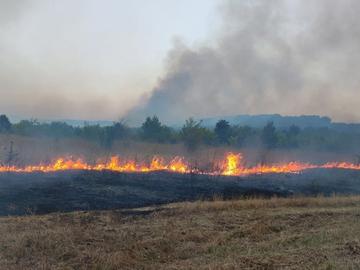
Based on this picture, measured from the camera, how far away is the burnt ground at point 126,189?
27.7m

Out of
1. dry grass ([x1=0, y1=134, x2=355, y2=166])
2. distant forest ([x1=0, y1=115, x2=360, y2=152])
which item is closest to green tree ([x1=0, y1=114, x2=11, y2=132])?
distant forest ([x1=0, y1=115, x2=360, y2=152])

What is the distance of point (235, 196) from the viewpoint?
3212cm

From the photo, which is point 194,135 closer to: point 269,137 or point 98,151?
point 98,151

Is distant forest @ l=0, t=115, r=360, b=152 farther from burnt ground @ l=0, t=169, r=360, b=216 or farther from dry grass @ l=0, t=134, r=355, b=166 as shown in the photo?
burnt ground @ l=0, t=169, r=360, b=216

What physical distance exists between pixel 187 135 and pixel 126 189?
30014 millimetres

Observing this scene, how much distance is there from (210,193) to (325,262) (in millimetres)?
22576

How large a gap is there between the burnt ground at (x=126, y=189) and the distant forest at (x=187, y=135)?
18900mm

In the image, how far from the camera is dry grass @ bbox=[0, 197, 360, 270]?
41.1 feet

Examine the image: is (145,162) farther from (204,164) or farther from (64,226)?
(64,226)

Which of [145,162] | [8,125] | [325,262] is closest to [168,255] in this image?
[325,262]

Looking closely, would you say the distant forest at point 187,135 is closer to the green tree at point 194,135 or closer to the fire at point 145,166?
the green tree at point 194,135

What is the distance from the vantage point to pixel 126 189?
112ft

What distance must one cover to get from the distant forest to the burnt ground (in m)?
18.9

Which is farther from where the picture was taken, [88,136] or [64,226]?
[88,136]
